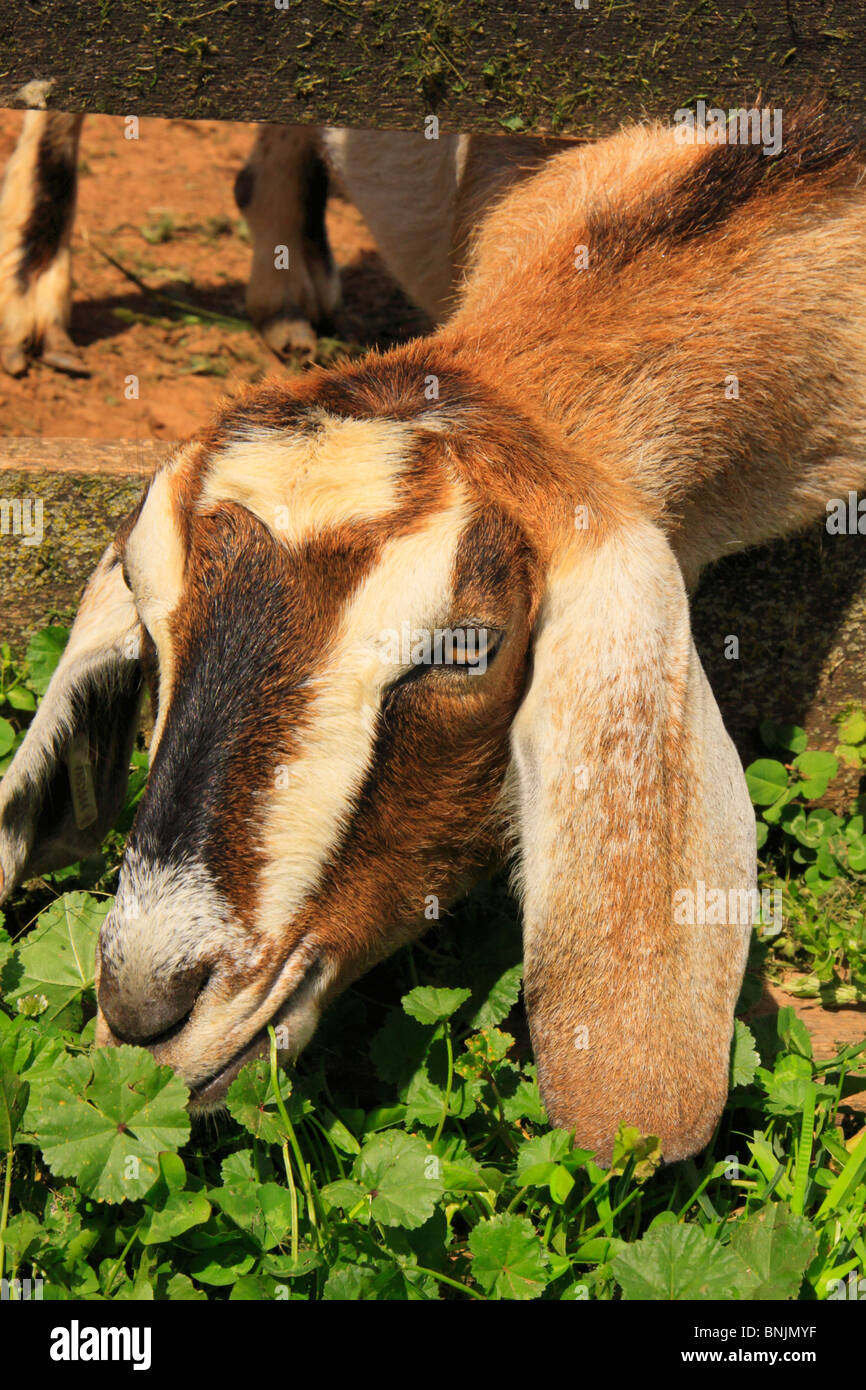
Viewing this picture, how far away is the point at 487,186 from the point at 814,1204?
3.00 metres

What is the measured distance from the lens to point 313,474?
8.44 ft

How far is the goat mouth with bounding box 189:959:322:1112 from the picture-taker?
2.63 meters

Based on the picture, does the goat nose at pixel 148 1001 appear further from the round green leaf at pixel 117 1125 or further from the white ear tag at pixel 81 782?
the white ear tag at pixel 81 782

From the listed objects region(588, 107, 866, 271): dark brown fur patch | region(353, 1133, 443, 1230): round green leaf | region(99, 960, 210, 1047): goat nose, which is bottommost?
region(353, 1133, 443, 1230): round green leaf

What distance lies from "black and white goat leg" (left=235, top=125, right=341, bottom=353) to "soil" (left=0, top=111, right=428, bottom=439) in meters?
0.15

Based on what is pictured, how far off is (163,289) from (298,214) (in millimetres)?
910

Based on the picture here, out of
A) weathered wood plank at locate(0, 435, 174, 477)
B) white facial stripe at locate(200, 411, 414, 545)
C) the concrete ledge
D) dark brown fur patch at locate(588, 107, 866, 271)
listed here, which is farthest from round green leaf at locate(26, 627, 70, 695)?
dark brown fur patch at locate(588, 107, 866, 271)

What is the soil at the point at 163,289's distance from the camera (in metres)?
5.61

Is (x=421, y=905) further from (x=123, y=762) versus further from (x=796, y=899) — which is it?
(x=796, y=899)

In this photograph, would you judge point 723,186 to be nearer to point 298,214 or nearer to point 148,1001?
point 148,1001

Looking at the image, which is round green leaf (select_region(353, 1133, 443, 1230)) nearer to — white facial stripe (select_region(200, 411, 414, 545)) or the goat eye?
the goat eye

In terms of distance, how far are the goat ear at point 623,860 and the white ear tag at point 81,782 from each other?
1169mm

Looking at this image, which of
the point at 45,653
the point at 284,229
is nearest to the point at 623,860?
the point at 45,653

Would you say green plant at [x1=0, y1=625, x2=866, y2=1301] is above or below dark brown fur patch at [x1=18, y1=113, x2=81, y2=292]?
below
